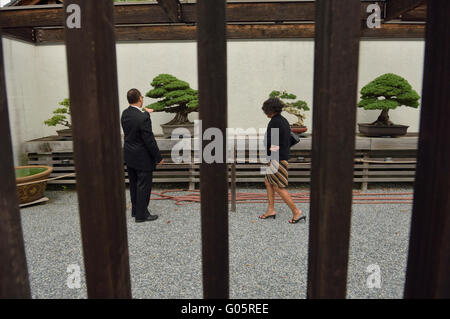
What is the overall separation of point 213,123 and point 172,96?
4.35 metres

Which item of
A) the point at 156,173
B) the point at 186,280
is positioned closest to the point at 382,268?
the point at 186,280

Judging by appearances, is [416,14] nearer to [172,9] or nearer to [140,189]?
[172,9]

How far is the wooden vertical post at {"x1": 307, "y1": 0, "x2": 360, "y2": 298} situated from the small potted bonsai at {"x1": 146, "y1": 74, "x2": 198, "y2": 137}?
4.18m

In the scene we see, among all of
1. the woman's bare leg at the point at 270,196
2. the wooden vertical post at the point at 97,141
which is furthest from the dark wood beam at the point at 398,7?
the wooden vertical post at the point at 97,141

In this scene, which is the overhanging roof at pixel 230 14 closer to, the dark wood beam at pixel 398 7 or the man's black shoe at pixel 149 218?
the dark wood beam at pixel 398 7

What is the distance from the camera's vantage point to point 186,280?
2.21 m

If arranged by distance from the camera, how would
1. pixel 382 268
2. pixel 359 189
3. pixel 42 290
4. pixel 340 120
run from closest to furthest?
pixel 340 120
pixel 42 290
pixel 382 268
pixel 359 189

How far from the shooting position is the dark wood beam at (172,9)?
3910mm

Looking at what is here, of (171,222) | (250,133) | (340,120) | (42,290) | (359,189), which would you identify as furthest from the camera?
(250,133)

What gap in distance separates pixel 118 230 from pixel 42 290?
193 cm

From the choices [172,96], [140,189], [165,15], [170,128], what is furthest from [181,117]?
[140,189]

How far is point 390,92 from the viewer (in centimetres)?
449

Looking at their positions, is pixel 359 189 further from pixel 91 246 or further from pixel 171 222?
pixel 91 246

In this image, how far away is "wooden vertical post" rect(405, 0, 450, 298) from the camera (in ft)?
2.04
